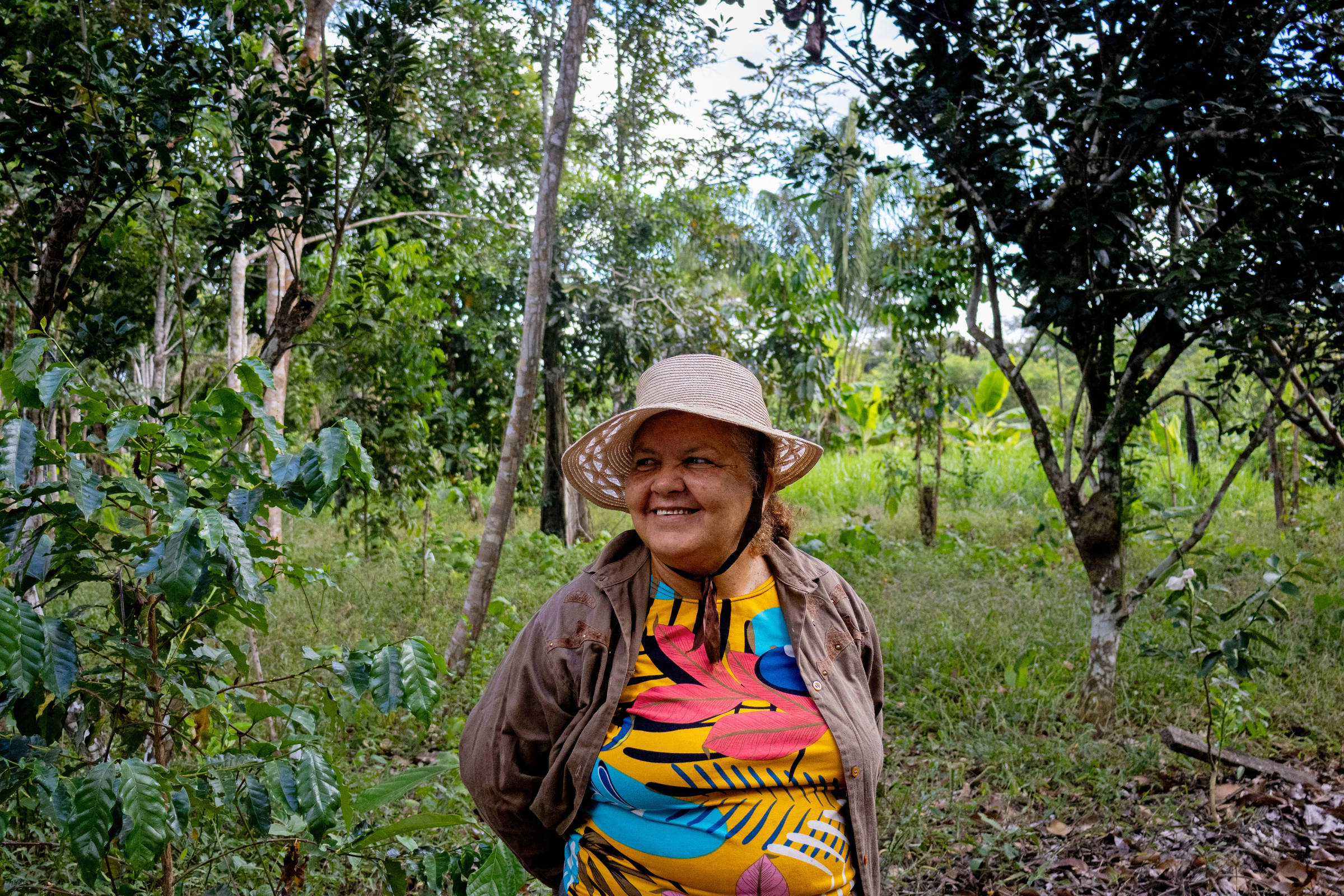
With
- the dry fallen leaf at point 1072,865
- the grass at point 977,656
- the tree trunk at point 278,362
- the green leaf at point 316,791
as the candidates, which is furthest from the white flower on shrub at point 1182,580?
the tree trunk at point 278,362

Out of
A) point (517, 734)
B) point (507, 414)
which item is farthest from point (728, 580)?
point (507, 414)

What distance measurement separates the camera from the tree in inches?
143

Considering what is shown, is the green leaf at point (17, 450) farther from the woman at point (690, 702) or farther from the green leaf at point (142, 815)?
the woman at point (690, 702)

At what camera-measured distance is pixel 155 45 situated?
285 cm

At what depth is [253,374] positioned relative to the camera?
73.5 inches

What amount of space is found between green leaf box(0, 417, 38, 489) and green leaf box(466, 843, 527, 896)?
3.48 ft

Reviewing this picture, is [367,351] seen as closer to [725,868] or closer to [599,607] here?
[599,607]

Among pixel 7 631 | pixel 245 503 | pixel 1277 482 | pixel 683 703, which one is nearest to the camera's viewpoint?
pixel 7 631

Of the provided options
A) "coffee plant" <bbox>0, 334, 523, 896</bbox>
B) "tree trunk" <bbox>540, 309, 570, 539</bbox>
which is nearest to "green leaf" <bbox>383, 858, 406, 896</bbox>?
"coffee plant" <bbox>0, 334, 523, 896</bbox>

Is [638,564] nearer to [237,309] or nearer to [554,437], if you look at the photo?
[237,309]

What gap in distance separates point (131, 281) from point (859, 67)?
246 inches

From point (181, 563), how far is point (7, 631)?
245 millimetres

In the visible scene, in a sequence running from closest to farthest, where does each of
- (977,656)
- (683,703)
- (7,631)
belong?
(7,631) → (683,703) → (977,656)

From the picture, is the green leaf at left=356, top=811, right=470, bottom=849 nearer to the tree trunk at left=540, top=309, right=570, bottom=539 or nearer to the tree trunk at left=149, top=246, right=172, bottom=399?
the tree trunk at left=540, top=309, right=570, bottom=539
